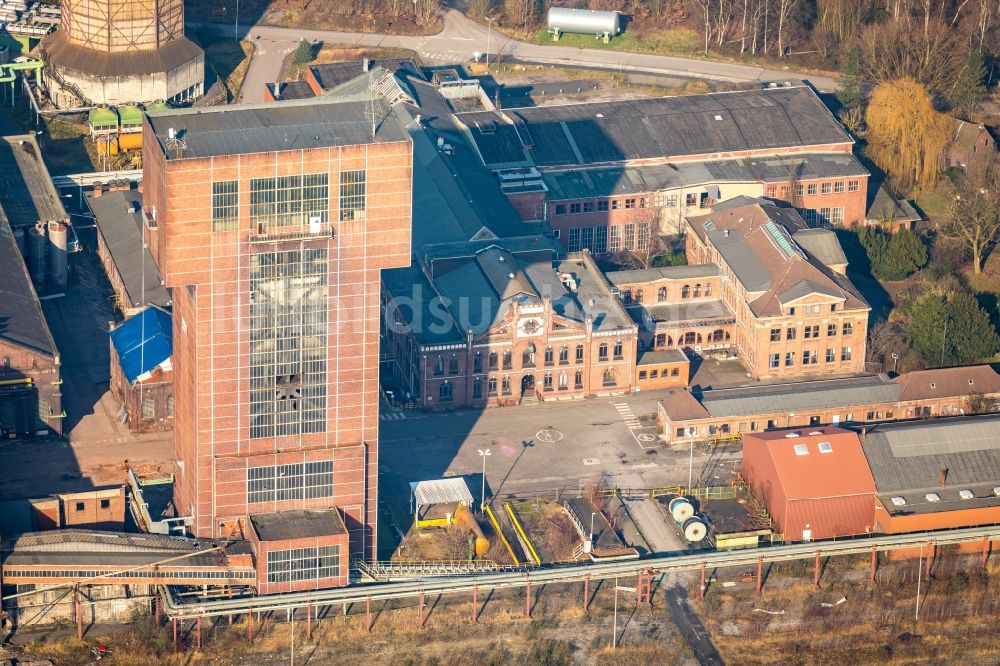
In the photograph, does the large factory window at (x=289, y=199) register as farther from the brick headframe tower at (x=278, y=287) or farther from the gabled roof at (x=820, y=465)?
the gabled roof at (x=820, y=465)

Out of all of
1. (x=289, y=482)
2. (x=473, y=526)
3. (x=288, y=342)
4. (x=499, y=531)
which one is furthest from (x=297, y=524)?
(x=499, y=531)

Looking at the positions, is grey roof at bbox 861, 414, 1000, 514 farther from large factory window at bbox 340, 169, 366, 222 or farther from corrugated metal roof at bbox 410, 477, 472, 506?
large factory window at bbox 340, 169, 366, 222

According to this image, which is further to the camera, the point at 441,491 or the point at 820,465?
the point at 441,491

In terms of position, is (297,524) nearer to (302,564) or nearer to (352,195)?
(302,564)

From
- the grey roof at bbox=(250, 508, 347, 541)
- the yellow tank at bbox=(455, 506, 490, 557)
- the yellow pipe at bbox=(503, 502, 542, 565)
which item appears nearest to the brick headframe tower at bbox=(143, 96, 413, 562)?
the grey roof at bbox=(250, 508, 347, 541)

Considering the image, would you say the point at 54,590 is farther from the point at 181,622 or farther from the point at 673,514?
the point at 673,514

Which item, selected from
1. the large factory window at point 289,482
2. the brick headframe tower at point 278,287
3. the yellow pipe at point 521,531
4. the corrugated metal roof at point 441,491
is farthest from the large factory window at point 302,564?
the yellow pipe at point 521,531

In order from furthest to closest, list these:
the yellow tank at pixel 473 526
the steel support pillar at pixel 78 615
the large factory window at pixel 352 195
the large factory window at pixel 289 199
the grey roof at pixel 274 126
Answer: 1. the yellow tank at pixel 473 526
2. the steel support pillar at pixel 78 615
3. the large factory window at pixel 352 195
4. the large factory window at pixel 289 199
5. the grey roof at pixel 274 126
